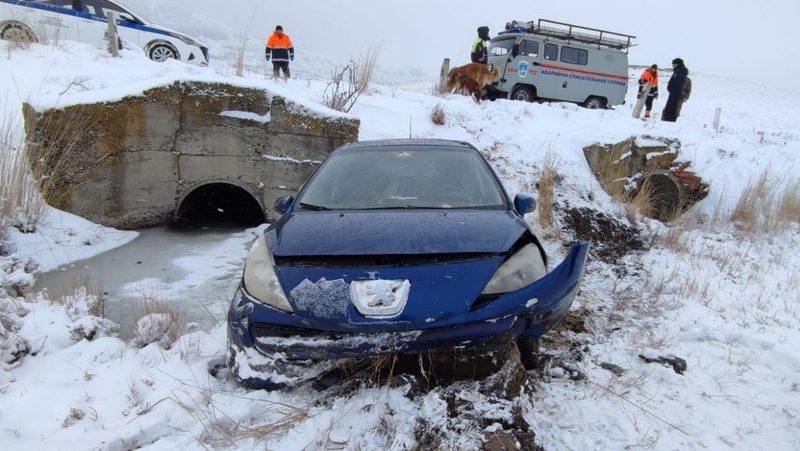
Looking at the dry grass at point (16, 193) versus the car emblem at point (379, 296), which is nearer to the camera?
the car emblem at point (379, 296)

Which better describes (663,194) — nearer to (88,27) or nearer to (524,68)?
(524,68)

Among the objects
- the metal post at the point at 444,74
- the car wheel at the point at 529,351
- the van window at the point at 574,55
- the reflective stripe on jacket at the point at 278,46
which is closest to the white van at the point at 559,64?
the van window at the point at 574,55

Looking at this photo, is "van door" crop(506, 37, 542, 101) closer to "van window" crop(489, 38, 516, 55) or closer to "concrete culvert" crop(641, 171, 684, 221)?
"van window" crop(489, 38, 516, 55)

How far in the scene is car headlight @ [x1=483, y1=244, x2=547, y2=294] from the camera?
213 cm

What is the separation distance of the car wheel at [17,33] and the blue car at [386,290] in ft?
29.8

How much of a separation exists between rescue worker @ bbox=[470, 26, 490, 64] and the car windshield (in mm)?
9447

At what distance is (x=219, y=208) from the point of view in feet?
24.1

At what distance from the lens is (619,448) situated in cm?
196

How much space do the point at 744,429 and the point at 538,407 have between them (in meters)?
0.99

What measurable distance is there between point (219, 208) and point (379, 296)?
19.7ft

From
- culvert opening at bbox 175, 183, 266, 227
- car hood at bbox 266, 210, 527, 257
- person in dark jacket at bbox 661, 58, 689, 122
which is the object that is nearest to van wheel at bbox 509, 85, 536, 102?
person in dark jacket at bbox 661, 58, 689, 122

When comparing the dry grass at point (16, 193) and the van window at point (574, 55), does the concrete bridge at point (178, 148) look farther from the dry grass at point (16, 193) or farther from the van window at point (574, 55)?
the van window at point (574, 55)

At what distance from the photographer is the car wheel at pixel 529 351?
225 centimetres

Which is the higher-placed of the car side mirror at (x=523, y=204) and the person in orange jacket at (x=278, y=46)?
the person in orange jacket at (x=278, y=46)
